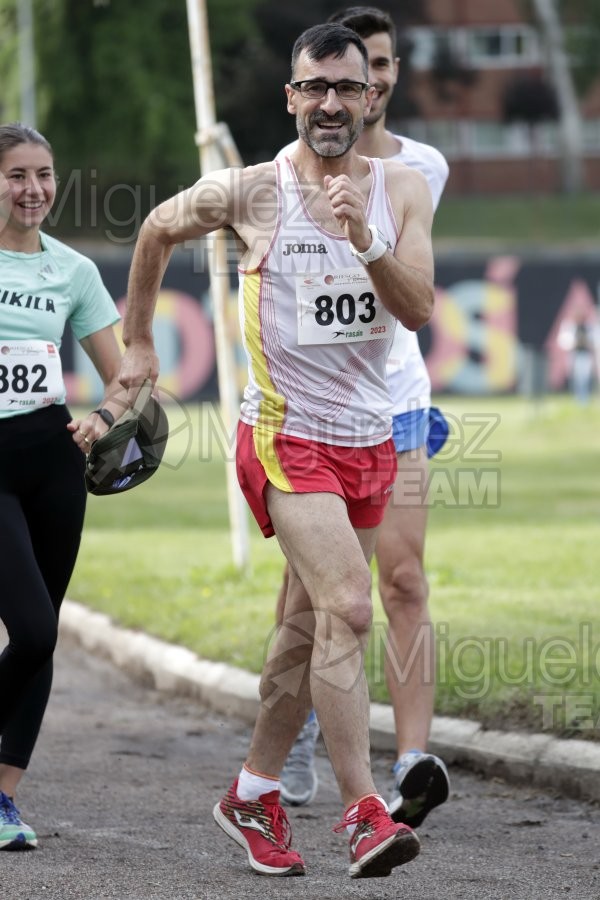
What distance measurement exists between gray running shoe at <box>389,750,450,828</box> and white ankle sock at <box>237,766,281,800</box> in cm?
59

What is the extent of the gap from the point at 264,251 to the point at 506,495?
12.0 m

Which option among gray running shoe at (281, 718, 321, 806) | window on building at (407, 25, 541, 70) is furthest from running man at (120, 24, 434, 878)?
window on building at (407, 25, 541, 70)

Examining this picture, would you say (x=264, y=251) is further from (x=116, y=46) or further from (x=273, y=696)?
(x=116, y=46)

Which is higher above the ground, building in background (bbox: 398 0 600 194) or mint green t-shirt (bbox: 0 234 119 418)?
building in background (bbox: 398 0 600 194)

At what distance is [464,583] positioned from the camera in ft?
33.1

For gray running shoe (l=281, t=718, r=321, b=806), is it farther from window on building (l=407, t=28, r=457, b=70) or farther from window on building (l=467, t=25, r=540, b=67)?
window on building (l=467, t=25, r=540, b=67)

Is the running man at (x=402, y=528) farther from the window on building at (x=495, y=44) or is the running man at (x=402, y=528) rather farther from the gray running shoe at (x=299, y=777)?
the window on building at (x=495, y=44)

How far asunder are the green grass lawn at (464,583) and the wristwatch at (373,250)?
8.12 feet

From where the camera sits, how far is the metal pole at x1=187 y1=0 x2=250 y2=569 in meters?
10.4

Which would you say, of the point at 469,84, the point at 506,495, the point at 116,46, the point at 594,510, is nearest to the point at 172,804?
the point at 594,510

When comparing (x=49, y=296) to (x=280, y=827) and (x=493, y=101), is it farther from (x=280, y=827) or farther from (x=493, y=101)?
(x=493, y=101)

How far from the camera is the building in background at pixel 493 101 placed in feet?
215

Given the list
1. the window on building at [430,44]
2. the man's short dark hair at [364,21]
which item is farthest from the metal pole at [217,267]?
the window on building at [430,44]

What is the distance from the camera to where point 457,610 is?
346 inches
